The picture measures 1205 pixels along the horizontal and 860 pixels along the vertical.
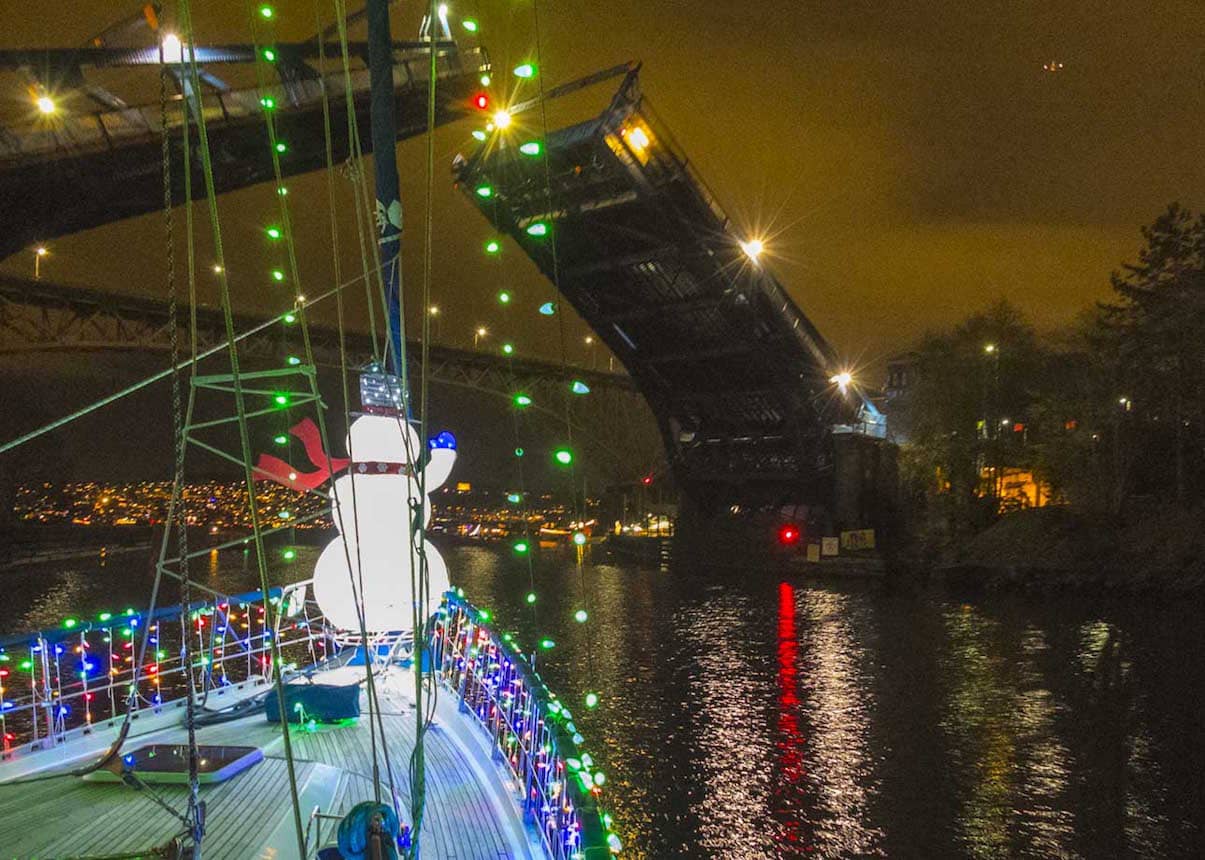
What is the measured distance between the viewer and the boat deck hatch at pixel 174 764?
4.85 m

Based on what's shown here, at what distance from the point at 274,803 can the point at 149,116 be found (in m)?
15.4

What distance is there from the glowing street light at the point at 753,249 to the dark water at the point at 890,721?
8283mm

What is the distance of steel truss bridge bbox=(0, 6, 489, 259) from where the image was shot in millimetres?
15969

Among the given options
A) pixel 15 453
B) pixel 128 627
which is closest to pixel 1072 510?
pixel 128 627

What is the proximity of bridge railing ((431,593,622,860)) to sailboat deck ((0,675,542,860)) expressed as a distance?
0.19 m

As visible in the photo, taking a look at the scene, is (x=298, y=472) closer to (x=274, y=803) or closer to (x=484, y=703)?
(x=484, y=703)

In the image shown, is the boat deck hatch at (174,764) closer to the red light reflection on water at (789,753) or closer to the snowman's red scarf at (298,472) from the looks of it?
the snowman's red scarf at (298,472)

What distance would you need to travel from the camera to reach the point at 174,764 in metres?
4.97

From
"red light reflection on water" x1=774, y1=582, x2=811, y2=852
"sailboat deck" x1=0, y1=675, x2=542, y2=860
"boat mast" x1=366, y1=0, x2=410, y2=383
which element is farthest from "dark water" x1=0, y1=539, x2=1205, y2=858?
"boat mast" x1=366, y1=0, x2=410, y2=383

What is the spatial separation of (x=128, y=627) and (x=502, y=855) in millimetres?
5458

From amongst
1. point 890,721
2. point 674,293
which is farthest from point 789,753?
point 674,293

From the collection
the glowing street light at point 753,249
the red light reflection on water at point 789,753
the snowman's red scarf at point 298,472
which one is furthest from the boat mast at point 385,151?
the glowing street light at point 753,249

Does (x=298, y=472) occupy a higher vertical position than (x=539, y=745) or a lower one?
higher

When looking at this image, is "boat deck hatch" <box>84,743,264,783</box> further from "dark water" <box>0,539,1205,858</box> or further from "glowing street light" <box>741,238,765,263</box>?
"glowing street light" <box>741,238,765,263</box>
